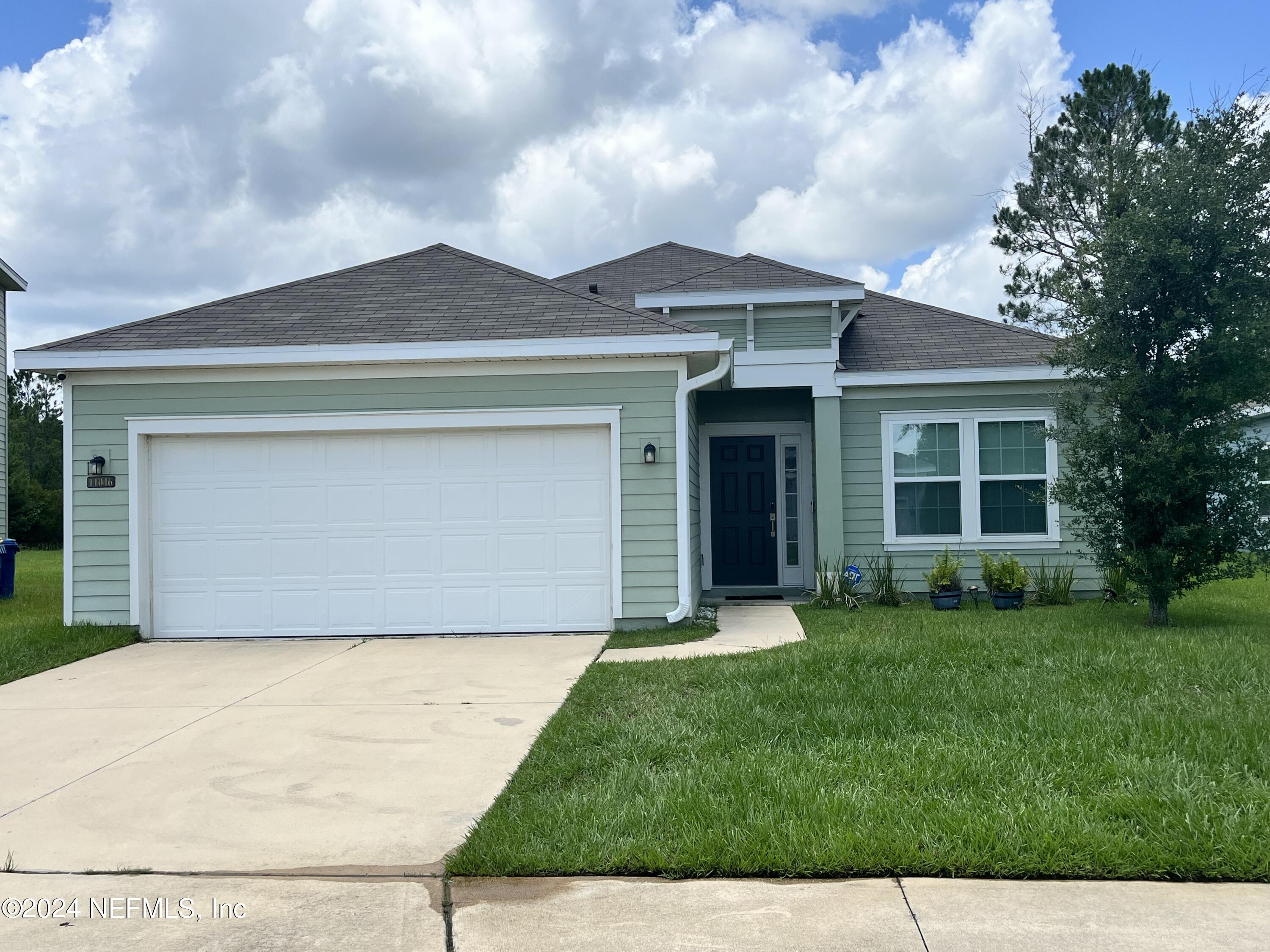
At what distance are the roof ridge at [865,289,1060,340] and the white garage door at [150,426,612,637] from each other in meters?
6.29

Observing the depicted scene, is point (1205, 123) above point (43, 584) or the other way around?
above

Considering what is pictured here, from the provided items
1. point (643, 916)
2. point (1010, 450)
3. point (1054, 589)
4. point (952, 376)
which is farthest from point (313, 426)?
point (1054, 589)

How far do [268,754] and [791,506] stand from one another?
869cm

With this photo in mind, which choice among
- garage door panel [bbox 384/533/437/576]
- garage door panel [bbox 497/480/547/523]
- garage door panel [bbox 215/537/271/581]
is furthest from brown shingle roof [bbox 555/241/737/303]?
garage door panel [bbox 215/537/271/581]

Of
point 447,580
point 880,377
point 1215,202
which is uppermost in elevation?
point 1215,202

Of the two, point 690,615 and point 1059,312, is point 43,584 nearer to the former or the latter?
point 690,615

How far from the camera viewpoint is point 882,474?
11.2 meters

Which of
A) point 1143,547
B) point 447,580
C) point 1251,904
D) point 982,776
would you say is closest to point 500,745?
point 982,776

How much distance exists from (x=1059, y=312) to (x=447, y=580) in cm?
643

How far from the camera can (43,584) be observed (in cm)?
1482

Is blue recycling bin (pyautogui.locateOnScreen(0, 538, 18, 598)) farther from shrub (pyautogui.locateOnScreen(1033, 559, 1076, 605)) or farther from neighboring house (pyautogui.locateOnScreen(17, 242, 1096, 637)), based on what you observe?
shrub (pyautogui.locateOnScreen(1033, 559, 1076, 605))

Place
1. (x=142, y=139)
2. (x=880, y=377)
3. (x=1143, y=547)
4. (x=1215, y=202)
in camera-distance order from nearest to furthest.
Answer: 1. (x=1215, y=202)
2. (x=1143, y=547)
3. (x=880, y=377)
4. (x=142, y=139)

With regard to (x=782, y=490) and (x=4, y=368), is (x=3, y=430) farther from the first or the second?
(x=782, y=490)

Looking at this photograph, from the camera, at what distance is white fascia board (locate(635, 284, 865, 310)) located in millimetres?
10930
